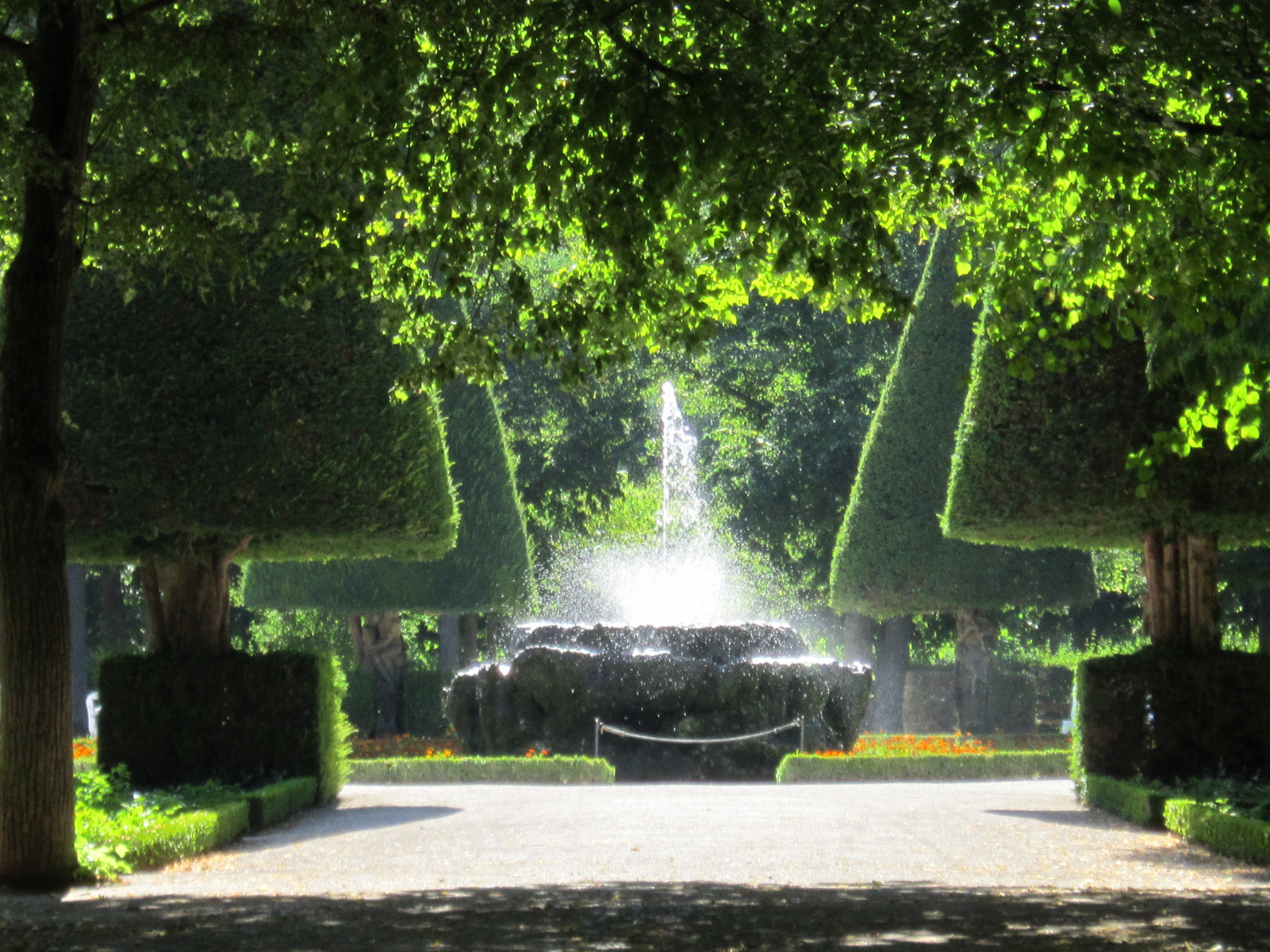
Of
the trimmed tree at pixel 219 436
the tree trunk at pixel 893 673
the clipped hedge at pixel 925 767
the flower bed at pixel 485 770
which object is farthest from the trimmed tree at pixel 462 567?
the trimmed tree at pixel 219 436

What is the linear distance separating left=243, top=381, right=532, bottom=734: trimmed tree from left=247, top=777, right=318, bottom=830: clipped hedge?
445 inches

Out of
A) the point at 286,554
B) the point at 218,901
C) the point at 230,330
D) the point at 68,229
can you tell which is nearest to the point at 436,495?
the point at 286,554

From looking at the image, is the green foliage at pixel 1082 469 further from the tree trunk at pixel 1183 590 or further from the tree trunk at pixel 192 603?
the tree trunk at pixel 192 603

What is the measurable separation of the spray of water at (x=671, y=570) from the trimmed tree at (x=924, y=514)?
19.5 ft

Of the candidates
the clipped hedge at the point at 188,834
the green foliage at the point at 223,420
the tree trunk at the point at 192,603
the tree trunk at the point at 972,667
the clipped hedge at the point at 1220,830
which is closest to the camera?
the clipped hedge at the point at 188,834

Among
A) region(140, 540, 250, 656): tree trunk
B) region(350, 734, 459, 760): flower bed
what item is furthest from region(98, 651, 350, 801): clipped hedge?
region(350, 734, 459, 760): flower bed

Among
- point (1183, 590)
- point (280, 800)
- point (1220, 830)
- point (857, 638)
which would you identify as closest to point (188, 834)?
point (280, 800)

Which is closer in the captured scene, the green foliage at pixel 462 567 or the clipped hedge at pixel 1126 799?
the clipped hedge at pixel 1126 799

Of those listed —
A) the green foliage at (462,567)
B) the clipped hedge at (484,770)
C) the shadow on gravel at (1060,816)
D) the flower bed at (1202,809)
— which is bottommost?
the clipped hedge at (484,770)

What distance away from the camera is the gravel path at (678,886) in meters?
6.68

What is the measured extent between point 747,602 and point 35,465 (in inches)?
1128

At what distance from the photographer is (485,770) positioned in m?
19.1

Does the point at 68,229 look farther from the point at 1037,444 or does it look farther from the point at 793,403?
the point at 793,403

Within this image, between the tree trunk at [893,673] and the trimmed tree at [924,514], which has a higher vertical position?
the trimmed tree at [924,514]
